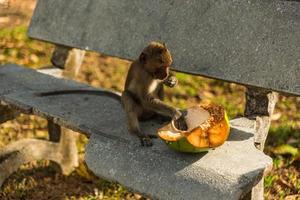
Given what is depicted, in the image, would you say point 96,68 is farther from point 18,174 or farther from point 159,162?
point 159,162

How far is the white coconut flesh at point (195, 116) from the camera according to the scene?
2906 mm

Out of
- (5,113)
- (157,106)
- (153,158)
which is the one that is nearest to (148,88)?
(157,106)

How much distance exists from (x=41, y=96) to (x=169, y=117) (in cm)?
101

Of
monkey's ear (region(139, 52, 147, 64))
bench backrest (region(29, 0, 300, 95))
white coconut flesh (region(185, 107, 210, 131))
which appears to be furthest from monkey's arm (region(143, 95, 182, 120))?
bench backrest (region(29, 0, 300, 95))

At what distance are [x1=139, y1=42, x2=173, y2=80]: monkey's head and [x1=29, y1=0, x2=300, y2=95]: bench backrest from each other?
1.90 ft

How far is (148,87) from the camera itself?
310 cm

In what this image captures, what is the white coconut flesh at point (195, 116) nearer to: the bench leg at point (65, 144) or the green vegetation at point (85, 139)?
the green vegetation at point (85, 139)

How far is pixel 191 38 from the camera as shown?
11.8 feet

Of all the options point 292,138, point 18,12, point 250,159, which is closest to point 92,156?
point 250,159

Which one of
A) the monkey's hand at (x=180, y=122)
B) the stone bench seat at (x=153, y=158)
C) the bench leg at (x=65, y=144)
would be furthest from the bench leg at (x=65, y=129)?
the monkey's hand at (x=180, y=122)

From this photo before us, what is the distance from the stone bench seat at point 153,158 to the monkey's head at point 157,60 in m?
0.39

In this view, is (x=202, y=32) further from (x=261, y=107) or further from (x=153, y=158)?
(x=153, y=158)

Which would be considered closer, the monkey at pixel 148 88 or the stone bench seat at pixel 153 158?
the stone bench seat at pixel 153 158

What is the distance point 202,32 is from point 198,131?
3.56 ft
